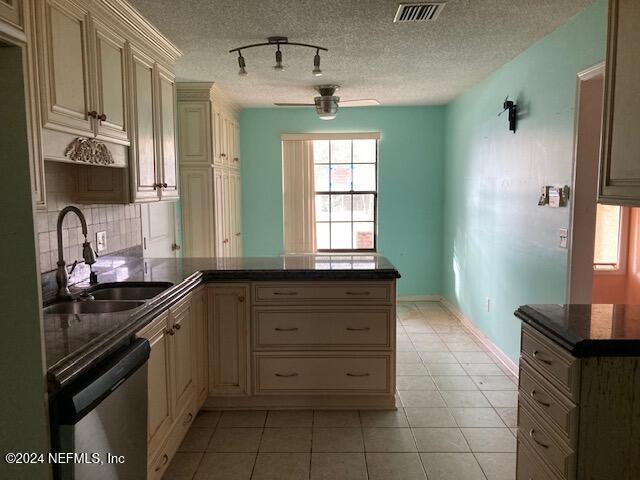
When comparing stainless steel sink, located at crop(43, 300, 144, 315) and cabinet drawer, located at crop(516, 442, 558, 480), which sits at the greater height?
stainless steel sink, located at crop(43, 300, 144, 315)

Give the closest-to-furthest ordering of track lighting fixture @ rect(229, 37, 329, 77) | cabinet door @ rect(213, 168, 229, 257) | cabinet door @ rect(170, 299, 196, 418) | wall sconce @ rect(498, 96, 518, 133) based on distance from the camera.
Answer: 1. cabinet door @ rect(170, 299, 196, 418)
2. track lighting fixture @ rect(229, 37, 329, 77)
3. wall sconce @ rect(498, 96, 518, 133)
4. cabinet door @ rect(213, 168, 229, 257)

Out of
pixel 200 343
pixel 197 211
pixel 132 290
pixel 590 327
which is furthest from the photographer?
pixel 197 211

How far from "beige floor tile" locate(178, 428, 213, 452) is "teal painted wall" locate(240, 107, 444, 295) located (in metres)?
3.33

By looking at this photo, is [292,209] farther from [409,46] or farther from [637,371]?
[637,371]

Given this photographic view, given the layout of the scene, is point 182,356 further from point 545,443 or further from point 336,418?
point 545,443

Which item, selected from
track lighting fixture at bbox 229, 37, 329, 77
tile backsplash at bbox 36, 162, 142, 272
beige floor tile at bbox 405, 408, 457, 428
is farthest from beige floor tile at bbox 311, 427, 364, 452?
track lighting fixture at bbox 229, 37, 329, 77

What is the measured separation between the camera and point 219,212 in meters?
4.79

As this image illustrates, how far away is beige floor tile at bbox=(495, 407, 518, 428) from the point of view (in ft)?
9.37

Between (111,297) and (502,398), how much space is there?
254cm

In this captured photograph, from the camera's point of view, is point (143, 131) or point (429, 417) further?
point (429, 417)

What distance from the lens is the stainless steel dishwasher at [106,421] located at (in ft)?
4.38

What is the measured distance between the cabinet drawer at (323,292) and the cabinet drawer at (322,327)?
0.18ft

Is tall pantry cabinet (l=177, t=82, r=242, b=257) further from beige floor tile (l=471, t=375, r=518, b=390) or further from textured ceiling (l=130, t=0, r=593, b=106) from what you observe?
beige floor tile (l=471, t=375, r=518, b=390)

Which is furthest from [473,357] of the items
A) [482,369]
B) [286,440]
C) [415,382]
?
[286,440]
